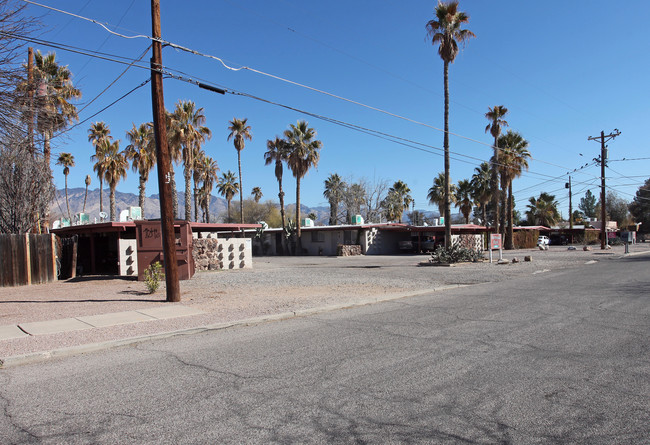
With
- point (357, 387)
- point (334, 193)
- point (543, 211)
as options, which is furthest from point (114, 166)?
point (543, 211)

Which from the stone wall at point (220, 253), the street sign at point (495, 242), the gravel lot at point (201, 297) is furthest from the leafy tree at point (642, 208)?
the stone wall at point (220, 253)

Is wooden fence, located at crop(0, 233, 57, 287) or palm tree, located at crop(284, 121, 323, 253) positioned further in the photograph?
palm tree, located at crop(284, 121, 323, 253)

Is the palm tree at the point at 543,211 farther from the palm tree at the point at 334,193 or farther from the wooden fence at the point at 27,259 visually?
the wooden fence at the point at 27,259

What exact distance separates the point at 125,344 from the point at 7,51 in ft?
21.2

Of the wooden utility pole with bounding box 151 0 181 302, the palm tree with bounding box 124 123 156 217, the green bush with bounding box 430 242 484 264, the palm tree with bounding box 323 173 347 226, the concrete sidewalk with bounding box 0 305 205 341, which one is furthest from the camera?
the palm tree with bounding box 323 173 347 226

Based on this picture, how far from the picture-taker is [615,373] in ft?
17.4

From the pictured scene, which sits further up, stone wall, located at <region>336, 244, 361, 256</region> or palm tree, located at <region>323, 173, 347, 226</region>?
palm tree, located at <region>323, 173, 347, 226</region>

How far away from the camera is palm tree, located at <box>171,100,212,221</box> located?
30.1 m

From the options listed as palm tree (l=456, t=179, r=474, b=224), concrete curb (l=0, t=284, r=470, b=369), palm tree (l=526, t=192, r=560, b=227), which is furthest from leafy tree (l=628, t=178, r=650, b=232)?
concrete curb (l=0, t=284, r=470, b=369)

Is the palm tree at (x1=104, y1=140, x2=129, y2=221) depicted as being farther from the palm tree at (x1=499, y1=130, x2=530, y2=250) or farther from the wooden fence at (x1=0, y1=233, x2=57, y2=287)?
the palm tree at (x1=499, y1=130, x2=530, y2=250)

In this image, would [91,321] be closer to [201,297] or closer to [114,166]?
[201,297]

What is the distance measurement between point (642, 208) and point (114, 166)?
8802 cm

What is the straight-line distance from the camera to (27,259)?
55.8 feet

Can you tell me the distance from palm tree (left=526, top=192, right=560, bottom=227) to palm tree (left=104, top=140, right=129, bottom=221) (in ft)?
183
